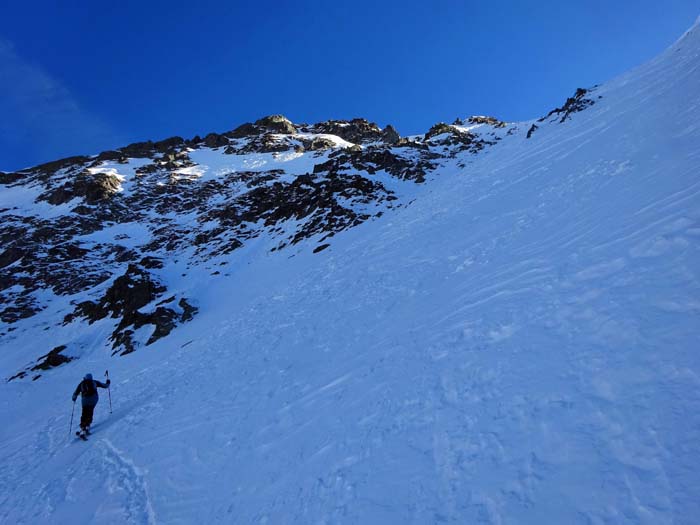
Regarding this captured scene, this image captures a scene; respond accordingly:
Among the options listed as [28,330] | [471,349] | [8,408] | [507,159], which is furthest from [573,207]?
[28,330]

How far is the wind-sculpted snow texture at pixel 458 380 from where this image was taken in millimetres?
4246

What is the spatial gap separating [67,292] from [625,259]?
57071 mm

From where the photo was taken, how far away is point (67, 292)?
46938 mm

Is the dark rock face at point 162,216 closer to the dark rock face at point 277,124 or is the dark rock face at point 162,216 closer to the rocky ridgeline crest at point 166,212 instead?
the rocky ridgeline crest at point 166,212

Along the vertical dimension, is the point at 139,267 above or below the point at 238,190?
below

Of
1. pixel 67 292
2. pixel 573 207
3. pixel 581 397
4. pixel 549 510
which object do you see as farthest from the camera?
pixel 67 292

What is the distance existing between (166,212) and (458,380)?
73281 mm

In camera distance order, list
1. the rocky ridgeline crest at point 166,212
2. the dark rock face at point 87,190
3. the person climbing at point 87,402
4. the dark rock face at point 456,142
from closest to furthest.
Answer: the person climbing at point 87,402, the rocky ridgeline crest at point 166,212, the dark rock face at point 456,142, the dark rock face at point 87,190

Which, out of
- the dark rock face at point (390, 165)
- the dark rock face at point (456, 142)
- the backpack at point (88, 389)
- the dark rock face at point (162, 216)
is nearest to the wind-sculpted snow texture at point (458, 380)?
the backpack at point (88, 389)

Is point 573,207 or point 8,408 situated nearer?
point 573,207

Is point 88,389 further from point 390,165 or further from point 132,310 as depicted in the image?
point 390,165

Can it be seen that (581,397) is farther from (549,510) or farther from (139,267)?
(139,267)

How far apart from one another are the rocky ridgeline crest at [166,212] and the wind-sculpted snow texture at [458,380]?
38.4 feet

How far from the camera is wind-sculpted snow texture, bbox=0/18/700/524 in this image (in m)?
4.25
